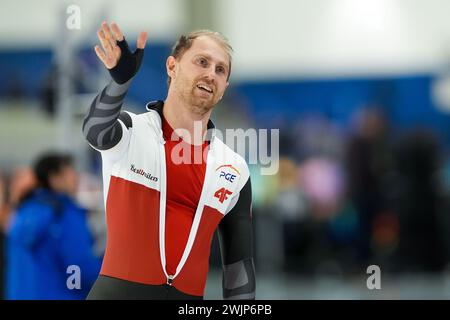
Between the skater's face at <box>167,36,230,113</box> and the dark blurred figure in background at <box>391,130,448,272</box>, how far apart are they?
9268 mm

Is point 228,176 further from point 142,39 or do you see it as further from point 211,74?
point 142,39

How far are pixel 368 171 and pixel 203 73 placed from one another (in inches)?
361

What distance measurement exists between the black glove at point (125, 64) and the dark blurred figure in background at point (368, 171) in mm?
8599

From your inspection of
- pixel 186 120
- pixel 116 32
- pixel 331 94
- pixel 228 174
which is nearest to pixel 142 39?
pixel 116 32

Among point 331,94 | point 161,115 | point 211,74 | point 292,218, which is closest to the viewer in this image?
point 211,74

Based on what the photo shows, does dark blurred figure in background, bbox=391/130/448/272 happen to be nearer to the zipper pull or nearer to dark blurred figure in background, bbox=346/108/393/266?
dark blurred figure in background, bbox=346/108/393/266

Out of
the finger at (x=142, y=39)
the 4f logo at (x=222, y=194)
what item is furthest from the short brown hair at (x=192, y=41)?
the 4f logo at (x=222, y=194)

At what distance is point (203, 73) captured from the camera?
9.64ft

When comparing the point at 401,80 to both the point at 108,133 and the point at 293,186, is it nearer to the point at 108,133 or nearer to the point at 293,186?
the point at 293,186

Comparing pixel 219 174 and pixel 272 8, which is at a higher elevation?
pixel 272 8

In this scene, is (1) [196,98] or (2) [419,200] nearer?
(1) [196,98]

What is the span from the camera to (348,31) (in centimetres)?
1706
